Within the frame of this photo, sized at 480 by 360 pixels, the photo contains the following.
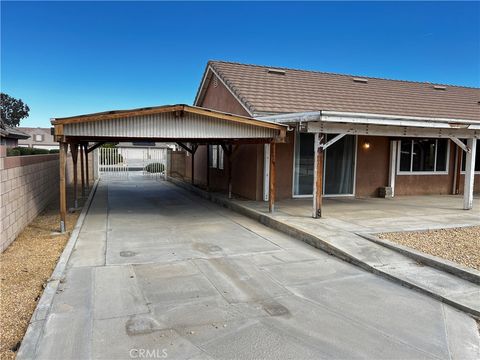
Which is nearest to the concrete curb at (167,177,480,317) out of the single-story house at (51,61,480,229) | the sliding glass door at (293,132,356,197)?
the single-story house at (51,61,480,229)

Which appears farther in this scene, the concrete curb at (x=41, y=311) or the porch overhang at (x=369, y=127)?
the porch overhang at (x=369, y=127)

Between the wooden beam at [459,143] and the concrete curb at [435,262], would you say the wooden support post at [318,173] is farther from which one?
the wooden beam at [459,143]

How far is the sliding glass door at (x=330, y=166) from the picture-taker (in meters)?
12.3

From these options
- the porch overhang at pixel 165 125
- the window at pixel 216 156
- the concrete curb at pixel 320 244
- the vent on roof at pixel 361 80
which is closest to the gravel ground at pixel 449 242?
the concrete curb at pixel 320 244

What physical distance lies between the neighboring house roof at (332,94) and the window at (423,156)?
1.03 meters

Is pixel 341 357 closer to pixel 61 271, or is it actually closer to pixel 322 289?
pixel 322 289

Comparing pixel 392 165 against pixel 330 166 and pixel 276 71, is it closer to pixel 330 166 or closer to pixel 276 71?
pixel 330 166

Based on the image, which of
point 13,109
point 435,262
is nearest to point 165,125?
point 435,262

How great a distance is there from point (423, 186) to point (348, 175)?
10.8 feet

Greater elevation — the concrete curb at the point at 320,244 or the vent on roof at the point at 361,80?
→ the vent on roof at the point at 361,80

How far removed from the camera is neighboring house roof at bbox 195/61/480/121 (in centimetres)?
1272

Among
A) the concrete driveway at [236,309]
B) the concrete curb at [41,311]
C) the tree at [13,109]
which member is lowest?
the concrete driveway at [236,309]

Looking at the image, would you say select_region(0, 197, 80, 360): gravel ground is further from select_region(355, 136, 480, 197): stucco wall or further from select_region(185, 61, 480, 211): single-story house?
select_region(355, 136, 480, 197): stucco wall

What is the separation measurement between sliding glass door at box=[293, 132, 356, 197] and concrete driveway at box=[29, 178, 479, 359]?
17.6 ft
